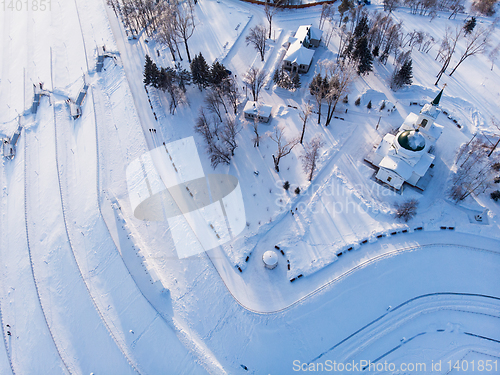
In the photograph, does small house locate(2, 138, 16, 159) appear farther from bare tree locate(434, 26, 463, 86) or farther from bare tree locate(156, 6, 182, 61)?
bare tree locate(434, 26, 463, 86)

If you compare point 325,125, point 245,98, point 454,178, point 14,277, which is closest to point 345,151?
point 325,125

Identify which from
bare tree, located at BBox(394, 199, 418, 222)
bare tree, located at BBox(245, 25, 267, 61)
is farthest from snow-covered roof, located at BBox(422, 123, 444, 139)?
bare tree, located at BBox(245, 25, 267, 61)

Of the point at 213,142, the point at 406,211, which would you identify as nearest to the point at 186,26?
the point at 213,142

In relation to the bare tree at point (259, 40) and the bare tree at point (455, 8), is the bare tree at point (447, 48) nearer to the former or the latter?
the bare tree at point (455, 8)

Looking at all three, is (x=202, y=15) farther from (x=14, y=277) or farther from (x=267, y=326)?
(x=267, y=326)

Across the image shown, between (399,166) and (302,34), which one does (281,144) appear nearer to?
(399,166)
